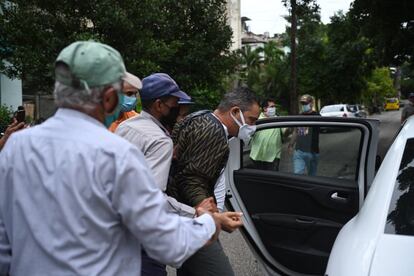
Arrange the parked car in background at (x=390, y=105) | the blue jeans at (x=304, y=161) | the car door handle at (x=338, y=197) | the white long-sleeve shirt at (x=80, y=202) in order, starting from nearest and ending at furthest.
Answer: the white long-sleeve shirt at (x=80, y=202) < the car door handle at (x=338, y=197) < the blue jeans at (x=304, y=161) < the parked car in background at (x=390, y=105)

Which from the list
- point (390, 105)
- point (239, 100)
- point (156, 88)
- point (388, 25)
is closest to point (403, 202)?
point (239, 100)

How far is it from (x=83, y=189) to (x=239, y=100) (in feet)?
5.94

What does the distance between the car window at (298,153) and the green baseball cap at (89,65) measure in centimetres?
275

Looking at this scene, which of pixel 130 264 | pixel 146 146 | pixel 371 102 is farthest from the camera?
pixel 371 102

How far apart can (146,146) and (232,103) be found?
29.9 inches

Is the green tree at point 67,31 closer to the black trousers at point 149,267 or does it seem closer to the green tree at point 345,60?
the black trousers at point 149,267

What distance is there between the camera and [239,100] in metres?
3.32

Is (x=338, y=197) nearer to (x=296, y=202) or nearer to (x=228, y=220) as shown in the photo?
(x=296, y=202)

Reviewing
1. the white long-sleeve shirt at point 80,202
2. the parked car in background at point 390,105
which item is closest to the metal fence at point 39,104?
the white long-sleeve shirt at point 80,202

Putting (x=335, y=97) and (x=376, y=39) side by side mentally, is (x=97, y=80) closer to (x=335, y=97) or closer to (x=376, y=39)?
(x=376, y=39)

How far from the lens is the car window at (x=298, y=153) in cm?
493

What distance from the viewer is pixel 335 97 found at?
32.2 m

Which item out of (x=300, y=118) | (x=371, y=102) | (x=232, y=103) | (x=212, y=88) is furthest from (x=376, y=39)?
(x=371, y=102)

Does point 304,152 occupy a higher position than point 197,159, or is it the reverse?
point 197,159
